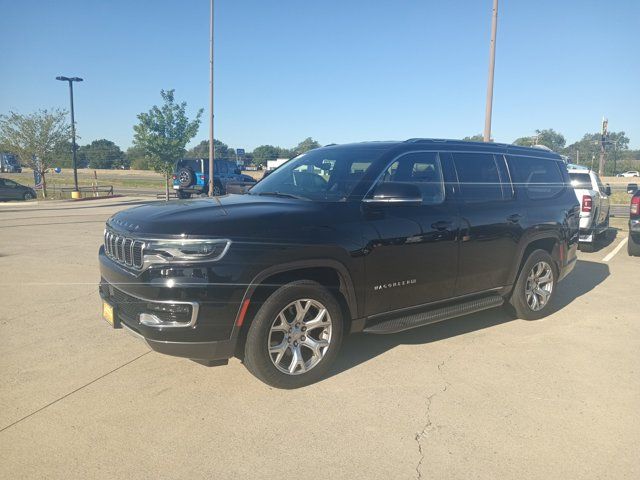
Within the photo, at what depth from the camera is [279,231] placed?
348 centimetres

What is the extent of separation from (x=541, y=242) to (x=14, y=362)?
536cm

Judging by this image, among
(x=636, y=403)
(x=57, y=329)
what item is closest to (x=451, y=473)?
(x=636, y=403)

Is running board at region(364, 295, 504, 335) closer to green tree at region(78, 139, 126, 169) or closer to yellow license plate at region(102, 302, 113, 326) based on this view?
yellow license plate at region(102, 302, 113, 326)

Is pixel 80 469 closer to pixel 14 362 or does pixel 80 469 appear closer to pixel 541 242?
pixel 14 362

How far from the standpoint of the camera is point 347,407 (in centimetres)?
344

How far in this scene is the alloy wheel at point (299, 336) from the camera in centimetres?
361

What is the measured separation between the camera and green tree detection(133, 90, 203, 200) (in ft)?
81.1

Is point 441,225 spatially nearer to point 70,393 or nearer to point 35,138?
point 70,393

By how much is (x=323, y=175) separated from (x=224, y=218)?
1.32m

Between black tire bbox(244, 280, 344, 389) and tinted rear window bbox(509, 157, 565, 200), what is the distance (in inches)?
111

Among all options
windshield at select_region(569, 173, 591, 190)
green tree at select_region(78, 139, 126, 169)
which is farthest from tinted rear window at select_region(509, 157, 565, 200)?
green tree at select_region(78, 139, 126, 169)

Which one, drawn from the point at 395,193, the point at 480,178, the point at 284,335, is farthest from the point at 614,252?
the point at 284,335

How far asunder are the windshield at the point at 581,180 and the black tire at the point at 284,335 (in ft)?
28.7

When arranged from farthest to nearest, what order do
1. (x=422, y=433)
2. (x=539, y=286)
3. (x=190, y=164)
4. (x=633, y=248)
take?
(x=190, y=164) < (x=633, y=248) < (x=539, y=286) < (x=422, y=433)
